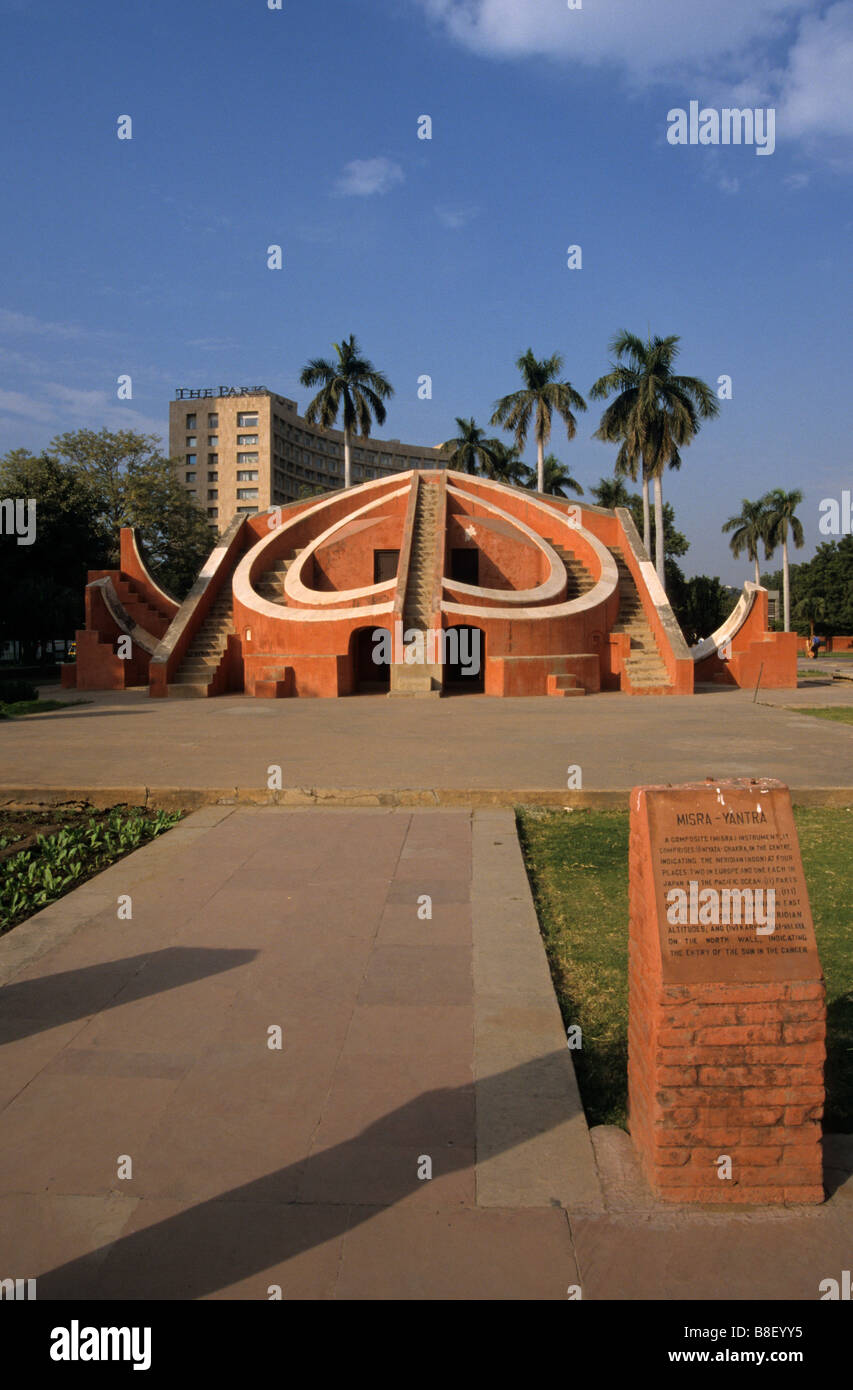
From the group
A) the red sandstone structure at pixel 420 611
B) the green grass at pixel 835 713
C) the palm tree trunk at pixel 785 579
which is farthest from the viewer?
the palm tree trunk at pixel 785 579

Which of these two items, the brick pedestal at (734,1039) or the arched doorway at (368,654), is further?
the arched doorway at (368,654)

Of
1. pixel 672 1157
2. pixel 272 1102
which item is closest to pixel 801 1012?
pixel 672 1157

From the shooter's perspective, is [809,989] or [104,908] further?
[104,908]

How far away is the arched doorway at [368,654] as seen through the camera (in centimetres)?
1841

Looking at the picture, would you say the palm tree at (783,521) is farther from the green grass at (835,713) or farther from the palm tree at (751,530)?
the green grass at (835,713)

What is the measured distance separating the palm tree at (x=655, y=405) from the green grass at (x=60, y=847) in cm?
2553

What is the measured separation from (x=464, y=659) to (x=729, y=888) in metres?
16.0

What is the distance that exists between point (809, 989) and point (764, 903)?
9.6 inches

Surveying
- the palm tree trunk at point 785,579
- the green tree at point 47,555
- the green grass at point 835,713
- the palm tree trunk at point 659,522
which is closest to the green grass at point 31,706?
the green tree at point 47,555

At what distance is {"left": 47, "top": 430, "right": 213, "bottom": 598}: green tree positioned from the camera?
35594mm

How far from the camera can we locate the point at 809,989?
2312mm

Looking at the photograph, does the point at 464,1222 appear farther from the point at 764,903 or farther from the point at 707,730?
the point at 707,730

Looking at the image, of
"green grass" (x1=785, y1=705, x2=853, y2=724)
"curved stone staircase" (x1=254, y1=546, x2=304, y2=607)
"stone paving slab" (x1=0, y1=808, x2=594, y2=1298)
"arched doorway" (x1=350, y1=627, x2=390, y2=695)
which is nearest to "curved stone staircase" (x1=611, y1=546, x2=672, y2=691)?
"green grass" (x1=785, y1=705, x2=853, y2=724)
